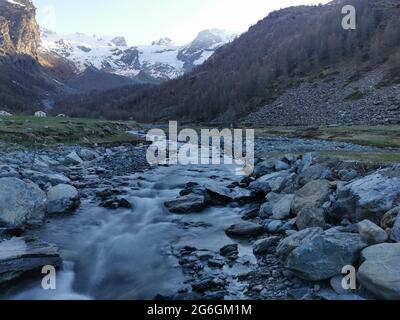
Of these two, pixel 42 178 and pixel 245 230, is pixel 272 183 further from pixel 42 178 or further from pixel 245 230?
pixel 42 178

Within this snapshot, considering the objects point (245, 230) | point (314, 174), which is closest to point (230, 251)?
point (245, 230)

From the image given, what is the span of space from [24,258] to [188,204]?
29.7 feet

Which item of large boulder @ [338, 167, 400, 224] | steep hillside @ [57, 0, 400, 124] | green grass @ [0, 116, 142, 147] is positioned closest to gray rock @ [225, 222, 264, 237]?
large boulder @ [338, 167, 400, 224]

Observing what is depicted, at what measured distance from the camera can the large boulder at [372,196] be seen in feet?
42.2

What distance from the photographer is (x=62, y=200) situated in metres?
18.7

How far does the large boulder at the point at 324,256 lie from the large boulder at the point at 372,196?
2027mm

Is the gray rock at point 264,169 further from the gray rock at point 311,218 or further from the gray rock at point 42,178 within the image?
the gray rock at point 42,178

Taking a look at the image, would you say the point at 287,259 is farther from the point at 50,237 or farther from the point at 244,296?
the point at 50,237

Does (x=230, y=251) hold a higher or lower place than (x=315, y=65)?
lower

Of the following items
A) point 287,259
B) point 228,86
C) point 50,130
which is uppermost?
point 228,86

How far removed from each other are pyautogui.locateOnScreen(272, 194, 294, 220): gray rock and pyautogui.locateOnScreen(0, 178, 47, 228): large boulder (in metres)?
9.52

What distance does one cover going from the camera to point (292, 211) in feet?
54.2

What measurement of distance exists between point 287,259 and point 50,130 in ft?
118

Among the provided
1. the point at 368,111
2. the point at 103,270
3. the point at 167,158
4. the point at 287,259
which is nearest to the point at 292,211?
the point at 287,259
